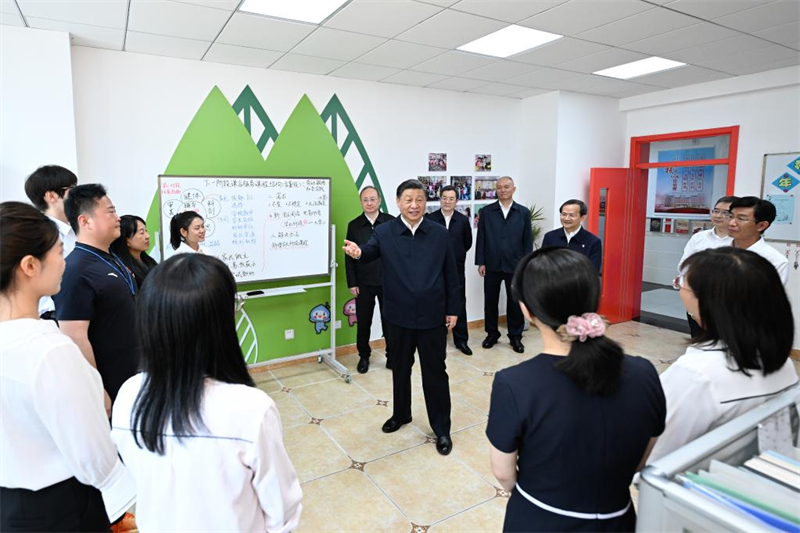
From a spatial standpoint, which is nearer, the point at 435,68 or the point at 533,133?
the point at 435,68

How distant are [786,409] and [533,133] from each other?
16.9 ft

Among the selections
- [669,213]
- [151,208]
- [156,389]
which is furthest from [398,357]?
[669,213]

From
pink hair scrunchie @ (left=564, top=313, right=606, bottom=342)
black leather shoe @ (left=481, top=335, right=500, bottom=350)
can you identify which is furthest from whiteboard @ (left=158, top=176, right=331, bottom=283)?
pink hair scrunchie @ (left=564, top=313, right=606, bottom=342)

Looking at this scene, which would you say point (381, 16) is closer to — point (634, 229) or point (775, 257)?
point (775, 257)

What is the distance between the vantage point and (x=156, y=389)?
3.32ft

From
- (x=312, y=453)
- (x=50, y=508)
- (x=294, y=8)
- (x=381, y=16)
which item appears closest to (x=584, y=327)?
(x=50, y=508)

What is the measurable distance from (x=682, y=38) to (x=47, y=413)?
14.6ft

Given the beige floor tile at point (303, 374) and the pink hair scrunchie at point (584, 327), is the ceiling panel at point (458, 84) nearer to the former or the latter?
the beige floor tile at point (303, 374)

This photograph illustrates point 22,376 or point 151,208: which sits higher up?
point 151,208

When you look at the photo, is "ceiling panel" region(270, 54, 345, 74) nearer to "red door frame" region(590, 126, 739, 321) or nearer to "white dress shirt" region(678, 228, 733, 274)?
"white dress shirt" region(678, 228, 733, 274)

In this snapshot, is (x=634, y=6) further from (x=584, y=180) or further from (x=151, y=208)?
(x=151, y=208)

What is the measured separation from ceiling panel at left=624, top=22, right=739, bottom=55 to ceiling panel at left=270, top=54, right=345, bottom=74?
2.46 m

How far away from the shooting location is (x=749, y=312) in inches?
47.1

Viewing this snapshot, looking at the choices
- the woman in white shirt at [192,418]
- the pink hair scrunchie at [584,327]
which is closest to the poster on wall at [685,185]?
the pink hair scrunchie at [584,327]
